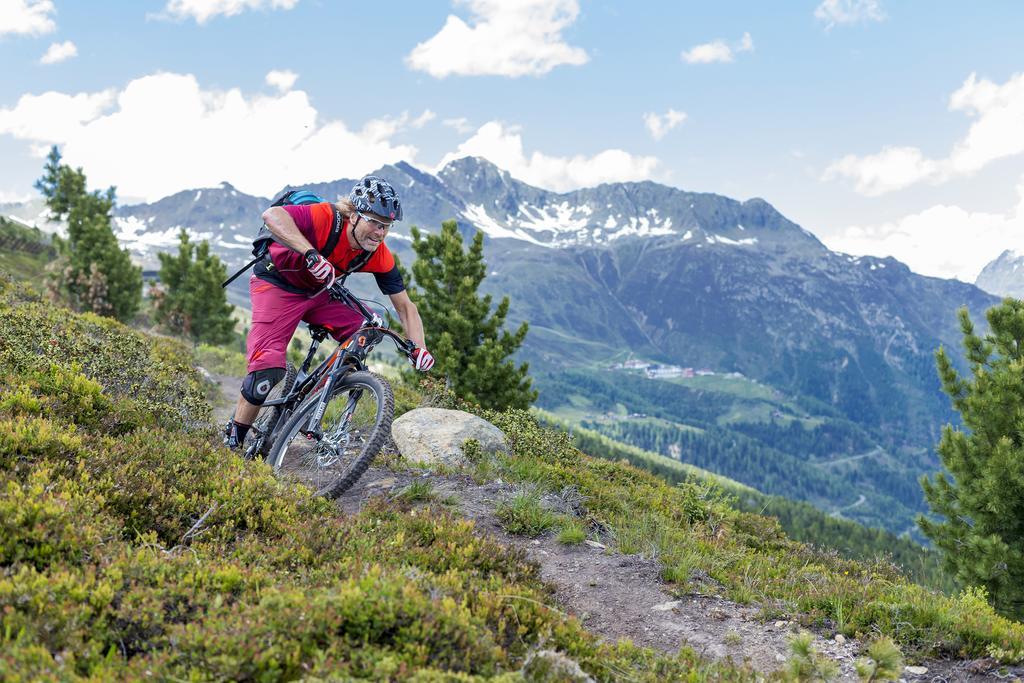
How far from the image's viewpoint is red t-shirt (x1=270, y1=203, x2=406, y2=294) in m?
7.01

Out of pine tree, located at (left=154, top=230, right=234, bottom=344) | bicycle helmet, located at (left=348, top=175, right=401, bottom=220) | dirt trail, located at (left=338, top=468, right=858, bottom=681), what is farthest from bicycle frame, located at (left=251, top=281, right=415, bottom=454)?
pine tree, located at (left=154, top=230, right=234, bottom=344)

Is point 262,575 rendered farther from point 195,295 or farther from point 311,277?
point 195,295

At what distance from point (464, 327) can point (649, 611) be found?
18.5m

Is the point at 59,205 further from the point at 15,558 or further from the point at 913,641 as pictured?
the point at 913,641

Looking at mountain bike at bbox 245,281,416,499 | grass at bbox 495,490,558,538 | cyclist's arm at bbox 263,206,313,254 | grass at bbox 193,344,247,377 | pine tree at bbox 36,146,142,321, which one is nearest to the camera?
cyclist's arm at bbox 263,206,313,254

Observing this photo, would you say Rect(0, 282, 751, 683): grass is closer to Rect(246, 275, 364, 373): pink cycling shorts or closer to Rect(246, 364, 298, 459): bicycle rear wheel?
Rect(246, 364, 298, 459): bicycle rear wheel

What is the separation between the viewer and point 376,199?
22.7 feet

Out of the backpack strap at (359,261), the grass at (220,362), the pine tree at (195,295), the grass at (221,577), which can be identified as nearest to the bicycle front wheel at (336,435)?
the grass at (221,577)

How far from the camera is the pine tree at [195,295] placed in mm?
45406

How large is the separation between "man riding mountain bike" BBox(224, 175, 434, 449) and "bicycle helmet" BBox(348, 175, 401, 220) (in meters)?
0.01

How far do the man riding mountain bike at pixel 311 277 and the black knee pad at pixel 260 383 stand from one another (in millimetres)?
11

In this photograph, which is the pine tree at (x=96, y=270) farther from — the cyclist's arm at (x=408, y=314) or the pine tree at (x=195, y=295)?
the cyclist's arm at (x=408, y=314)

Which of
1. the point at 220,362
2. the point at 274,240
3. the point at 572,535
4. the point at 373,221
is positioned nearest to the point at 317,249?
the point at 274,240

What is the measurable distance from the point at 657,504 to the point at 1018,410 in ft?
31.4
